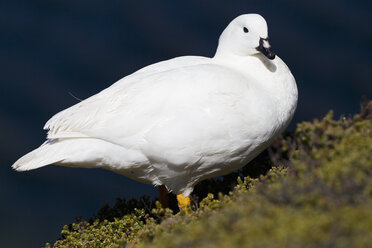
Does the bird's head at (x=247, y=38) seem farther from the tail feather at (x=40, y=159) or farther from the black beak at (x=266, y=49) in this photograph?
the tail feather at (x=40, y=159)

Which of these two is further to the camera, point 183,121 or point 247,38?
point 247,38

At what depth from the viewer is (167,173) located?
17.7ft

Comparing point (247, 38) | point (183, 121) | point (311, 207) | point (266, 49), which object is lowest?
point (311, 207)

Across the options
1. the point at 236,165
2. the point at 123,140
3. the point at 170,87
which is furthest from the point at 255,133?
the point at 123,140

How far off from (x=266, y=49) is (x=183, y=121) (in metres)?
1.20

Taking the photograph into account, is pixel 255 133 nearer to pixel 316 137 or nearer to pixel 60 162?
pixel 316 137

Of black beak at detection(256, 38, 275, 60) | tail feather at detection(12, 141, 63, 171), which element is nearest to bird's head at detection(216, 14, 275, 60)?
black beak at detection(256, 38, 275, 60)

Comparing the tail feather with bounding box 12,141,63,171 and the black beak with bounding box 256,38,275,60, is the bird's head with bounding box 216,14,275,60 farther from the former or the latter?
the tail feather with bounding box 12,141,63,171

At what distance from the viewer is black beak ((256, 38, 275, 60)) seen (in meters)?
5.45

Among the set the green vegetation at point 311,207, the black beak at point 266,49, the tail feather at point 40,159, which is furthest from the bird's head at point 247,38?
the tail feather at point 40,159

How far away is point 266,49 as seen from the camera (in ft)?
18.1

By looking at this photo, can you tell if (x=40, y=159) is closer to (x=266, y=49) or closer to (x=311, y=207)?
(x=266, y=49)

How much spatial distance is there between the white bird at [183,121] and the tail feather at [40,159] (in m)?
0.01

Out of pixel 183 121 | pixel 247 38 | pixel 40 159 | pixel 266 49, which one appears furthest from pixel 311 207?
pixel 40 159
